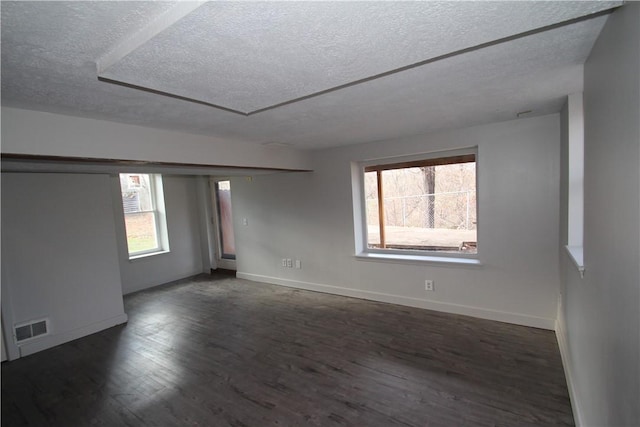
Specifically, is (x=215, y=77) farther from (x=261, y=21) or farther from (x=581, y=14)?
(x=581, y=14)

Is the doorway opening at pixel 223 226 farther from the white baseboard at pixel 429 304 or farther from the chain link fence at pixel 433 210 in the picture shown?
the chain link fence at pixel 433 210

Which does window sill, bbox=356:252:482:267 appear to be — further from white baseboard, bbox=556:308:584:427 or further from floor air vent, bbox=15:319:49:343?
floor air vent, bbox=15:319:49:343

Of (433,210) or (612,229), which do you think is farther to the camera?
(433,210)

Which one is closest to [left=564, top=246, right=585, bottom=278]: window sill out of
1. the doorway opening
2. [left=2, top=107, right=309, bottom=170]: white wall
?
[left=2, top=107, right=309, bottom=170]: white wall

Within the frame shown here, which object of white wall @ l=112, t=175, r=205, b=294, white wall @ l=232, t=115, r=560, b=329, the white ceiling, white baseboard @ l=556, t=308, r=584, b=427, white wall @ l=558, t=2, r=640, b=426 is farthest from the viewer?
white wall @ l=112, t=175, r=205, b=294

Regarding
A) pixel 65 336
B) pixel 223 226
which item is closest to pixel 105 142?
pixel 65 336

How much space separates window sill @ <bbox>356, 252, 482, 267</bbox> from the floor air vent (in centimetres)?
379

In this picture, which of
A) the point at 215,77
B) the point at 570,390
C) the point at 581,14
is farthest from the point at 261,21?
the point at 570,390

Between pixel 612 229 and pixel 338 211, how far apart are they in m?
3.36

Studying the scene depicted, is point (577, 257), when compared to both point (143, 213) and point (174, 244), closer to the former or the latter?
point (174, 244)

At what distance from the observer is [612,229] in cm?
117

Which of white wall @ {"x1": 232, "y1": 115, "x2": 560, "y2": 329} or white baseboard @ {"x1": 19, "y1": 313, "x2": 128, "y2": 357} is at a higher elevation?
white wall @ {"x1": 232, "y1": 115, "x2": 560, "y2": 329}

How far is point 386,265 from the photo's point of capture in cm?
407

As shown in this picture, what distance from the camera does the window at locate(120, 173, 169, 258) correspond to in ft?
18.1
